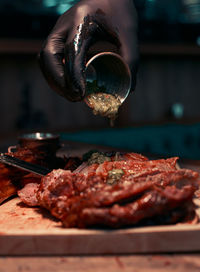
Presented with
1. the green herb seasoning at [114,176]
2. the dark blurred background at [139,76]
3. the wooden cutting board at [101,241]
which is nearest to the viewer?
the wooden cutting board at [101,241]

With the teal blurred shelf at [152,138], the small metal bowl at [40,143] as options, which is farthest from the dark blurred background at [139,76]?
the small metal bowl at [40,143]

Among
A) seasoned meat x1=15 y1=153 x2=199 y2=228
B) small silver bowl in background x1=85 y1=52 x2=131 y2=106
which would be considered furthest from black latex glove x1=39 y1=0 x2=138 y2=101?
seasoned meat x1=15 y1=153 x2=199 y2=228

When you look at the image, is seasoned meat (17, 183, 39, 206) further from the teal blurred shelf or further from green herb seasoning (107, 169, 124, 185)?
the teal blurred shelf

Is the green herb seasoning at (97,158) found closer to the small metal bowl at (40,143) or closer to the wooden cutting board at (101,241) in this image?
the small metal bowl at (40,143)

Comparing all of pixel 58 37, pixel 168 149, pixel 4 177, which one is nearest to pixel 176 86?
pixel 168 149

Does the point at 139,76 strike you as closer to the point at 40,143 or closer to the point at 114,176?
the point at 40,143

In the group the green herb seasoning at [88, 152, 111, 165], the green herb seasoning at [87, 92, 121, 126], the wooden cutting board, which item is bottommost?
the wooden cutting board

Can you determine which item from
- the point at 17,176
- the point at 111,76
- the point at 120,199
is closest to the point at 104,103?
the point at 111,76
